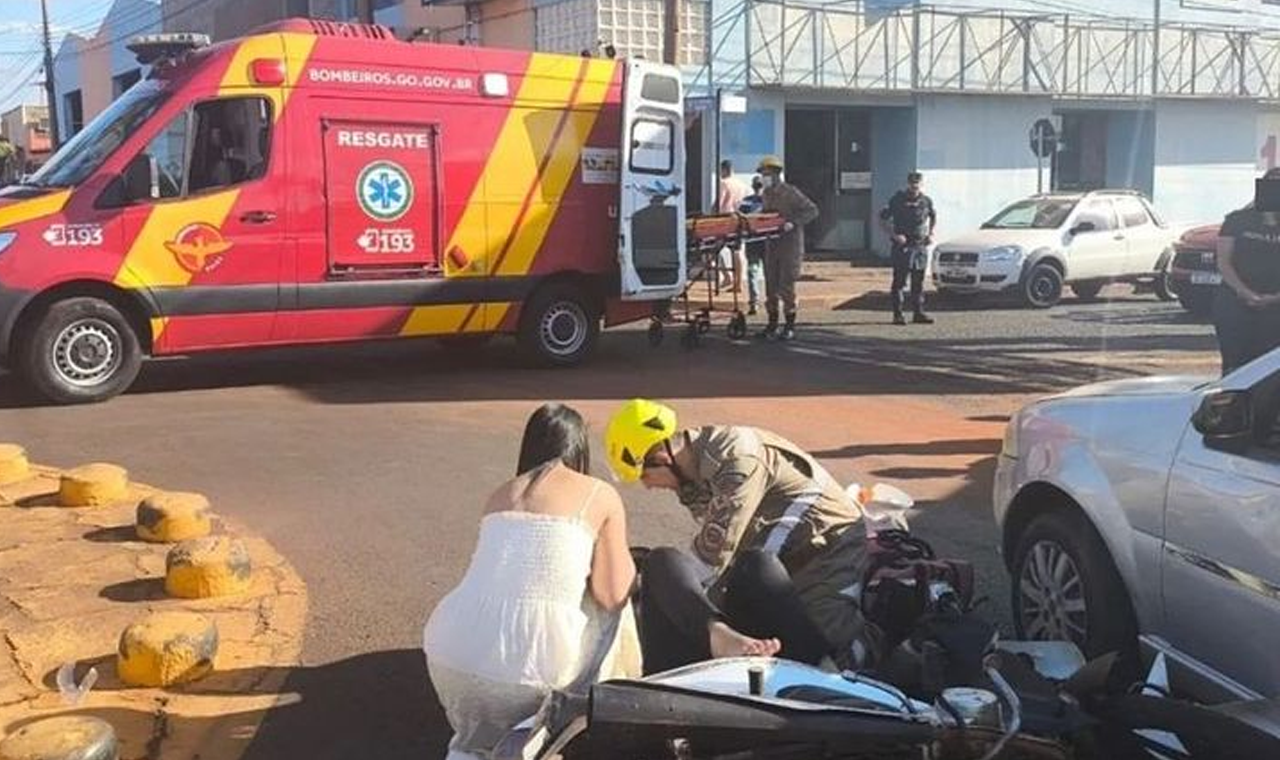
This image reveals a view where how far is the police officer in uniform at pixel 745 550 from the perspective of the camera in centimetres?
433

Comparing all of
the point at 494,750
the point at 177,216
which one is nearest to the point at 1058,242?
the point at 177,216

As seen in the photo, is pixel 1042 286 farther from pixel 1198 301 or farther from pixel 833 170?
pixel 833 170

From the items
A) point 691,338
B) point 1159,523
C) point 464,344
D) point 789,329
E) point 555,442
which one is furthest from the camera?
point 789,329

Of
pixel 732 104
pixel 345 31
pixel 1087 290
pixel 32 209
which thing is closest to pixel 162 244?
pixel 32 209

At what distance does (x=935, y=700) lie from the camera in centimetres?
369

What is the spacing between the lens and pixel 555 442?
4074 millimetres

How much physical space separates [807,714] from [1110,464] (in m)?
1.68

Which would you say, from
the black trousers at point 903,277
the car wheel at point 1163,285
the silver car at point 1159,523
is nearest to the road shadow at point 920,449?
the silver car at point 1159,523

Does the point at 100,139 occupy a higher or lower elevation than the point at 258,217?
higher

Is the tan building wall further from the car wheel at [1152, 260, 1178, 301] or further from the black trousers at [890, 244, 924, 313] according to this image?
the black trousers at [890, 244, 924, 313]

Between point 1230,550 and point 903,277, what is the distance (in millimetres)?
12910

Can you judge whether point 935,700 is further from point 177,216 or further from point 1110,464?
point 177,216

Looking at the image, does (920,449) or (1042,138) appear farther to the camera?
(1042,138)

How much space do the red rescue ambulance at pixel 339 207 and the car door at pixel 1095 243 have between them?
8450mm
